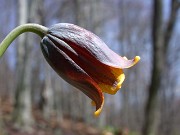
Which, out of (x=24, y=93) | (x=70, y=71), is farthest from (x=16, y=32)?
(x=24, y=93)

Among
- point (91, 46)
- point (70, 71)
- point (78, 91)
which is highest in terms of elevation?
point (91, 46)

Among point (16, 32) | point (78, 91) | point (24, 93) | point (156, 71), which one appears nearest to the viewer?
point (16, 32)

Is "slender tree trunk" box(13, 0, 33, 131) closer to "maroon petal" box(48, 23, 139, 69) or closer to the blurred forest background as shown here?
the blurred forest background

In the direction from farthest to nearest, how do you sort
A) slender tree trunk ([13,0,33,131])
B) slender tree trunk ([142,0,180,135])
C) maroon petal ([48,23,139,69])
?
1. slender tree trunk ([13,0,33,131])
2. slender tree trunk ([142,0,180,135])
3. maroon petal ([48,23,139,69])

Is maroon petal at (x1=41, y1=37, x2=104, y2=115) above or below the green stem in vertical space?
below

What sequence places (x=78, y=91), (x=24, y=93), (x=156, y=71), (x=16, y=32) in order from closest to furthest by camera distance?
1. (x=16, y=32)
2. (x=156, y=71)
3. (x=24, y=93)
4. (x=78, y=91)

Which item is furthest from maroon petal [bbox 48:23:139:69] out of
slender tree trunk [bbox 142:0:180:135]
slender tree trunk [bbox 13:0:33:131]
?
slender tree trunk [bbox 13:0:33:131]

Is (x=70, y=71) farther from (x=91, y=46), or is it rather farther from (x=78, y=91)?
(x=78, y=91)
